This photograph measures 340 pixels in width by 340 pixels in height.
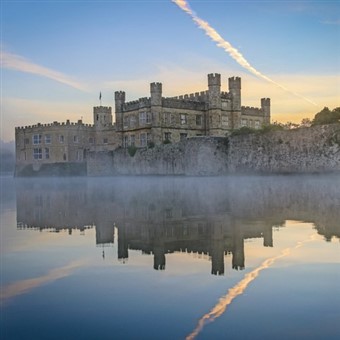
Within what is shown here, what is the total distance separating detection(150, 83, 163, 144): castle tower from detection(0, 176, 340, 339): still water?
36.7m

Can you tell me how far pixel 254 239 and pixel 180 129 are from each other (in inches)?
1673

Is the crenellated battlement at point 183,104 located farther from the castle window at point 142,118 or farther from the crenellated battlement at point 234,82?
the crenellated battlement at point 234,82

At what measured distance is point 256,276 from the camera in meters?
6.78

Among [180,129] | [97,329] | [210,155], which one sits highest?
[180,129]

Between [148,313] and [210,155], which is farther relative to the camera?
[210,155]

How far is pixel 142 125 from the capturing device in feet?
168

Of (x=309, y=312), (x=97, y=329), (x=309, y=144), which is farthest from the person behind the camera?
(x=309, y=144)

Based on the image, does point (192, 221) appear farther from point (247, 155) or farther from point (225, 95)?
point (225, 95)

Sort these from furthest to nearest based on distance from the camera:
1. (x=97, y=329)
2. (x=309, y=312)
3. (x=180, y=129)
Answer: (x=180, y=129), (x=309, y=312), (x=97, y=329)

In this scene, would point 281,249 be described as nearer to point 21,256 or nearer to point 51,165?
point 21,256

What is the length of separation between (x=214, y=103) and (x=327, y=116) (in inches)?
740

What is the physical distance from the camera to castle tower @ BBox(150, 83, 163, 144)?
49.5 meters

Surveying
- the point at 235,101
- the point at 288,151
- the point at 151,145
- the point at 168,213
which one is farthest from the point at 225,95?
the point at 168,213

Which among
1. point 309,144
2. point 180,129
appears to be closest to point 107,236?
point 309,144
